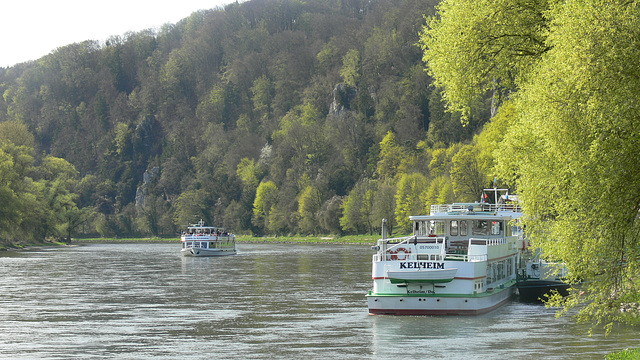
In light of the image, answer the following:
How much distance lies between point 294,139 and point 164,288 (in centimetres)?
14364

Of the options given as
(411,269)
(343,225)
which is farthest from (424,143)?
(411,269)

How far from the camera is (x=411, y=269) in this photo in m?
36.7

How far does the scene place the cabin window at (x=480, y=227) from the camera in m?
46.0

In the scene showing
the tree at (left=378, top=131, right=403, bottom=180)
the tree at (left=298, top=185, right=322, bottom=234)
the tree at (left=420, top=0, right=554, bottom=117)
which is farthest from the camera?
the tree at (left=298, top=185, right=322, bottom=234)

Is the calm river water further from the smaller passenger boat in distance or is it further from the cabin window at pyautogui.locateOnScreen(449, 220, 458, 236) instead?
the smaller passenger boat in distance

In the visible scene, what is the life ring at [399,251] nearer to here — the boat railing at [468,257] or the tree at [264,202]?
the boat railing at [468,257]

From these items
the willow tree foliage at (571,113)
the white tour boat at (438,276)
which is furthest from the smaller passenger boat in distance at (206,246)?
the willow tree foliage at (571,113)

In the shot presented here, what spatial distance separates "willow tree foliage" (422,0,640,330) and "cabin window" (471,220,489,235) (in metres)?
18.9

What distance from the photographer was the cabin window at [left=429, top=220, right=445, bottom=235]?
151 ft

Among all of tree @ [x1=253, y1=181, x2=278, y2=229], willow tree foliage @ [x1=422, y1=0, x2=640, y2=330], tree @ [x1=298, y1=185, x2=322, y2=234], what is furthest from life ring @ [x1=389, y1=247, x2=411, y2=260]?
tree @ [x1=253, y1=181, x2=278, y2=229]

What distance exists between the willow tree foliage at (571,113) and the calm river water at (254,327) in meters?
6.03

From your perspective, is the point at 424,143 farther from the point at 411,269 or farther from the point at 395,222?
the point at 411,269

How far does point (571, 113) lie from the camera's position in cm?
2034

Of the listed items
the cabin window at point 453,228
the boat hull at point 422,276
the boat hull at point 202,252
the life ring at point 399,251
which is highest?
the cabin window at point 453,228
